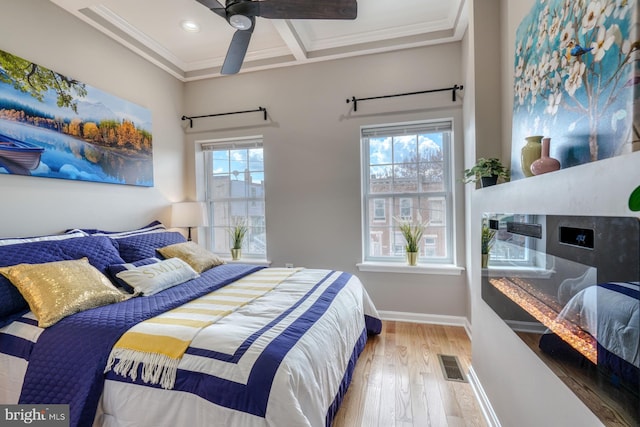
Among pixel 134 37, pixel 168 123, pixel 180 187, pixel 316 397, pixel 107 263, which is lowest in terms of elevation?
pixel 316 397

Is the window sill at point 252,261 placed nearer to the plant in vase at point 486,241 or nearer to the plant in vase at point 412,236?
the plant in vase at point 412,236

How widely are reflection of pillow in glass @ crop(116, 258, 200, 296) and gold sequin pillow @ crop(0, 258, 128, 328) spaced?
0.50 ft

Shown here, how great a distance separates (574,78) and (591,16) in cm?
20

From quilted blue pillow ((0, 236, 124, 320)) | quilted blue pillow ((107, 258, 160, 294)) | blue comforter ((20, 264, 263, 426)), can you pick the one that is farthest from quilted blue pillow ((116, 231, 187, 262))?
blue comforter ((20, 264, 263, 426))

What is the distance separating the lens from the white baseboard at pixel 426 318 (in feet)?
9.52

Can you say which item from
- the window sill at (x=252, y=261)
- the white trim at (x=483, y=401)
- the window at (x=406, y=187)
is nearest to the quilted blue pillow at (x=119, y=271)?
the window sill at (x=252, y=261)

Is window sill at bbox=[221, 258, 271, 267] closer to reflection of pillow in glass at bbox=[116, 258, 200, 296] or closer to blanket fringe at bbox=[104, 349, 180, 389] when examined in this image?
reflection of pillow in glass at bbox=[116, 258, 200, 296]

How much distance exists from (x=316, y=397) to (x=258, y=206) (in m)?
2.71

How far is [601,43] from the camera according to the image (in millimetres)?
964

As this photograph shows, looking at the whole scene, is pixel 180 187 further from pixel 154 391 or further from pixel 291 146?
pixel 154 391

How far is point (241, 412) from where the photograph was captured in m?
1.07

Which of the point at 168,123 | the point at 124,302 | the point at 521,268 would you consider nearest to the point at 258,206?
the point at 168,123

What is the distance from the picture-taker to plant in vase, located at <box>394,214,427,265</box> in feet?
9.87

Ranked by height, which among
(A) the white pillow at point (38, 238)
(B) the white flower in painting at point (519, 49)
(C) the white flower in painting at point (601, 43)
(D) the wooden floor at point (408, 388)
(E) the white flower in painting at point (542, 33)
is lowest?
(D) the wooden floor at point (408, 388)
